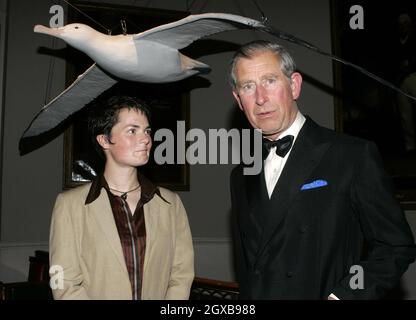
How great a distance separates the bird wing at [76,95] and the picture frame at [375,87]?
11.4 ft

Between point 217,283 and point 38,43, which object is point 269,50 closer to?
point 217,283

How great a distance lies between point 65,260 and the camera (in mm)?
1965

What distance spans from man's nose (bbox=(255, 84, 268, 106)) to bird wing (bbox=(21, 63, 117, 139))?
1.80 meters

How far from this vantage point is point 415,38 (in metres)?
6.13

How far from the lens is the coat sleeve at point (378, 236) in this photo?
162cm

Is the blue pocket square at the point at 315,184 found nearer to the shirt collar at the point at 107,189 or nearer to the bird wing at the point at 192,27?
the shirt collar at the point at 107,189

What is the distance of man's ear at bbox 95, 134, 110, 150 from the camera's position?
2.18 m

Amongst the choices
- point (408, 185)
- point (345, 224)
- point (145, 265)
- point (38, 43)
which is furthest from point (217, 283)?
point (408, 185)

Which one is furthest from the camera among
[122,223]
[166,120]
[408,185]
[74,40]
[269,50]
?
[408,185]

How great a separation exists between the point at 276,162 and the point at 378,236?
0.55 m

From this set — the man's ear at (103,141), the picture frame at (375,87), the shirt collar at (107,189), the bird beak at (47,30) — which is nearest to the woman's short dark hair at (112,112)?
the man's ear at (103,141)

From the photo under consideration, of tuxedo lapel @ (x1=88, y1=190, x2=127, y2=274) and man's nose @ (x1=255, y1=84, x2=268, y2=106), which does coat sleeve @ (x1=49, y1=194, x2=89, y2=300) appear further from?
man's nose @ (x1=255, y1=84, x2=268, y2=106)

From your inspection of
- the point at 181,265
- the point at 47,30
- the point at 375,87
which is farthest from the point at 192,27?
the point at 375,87
